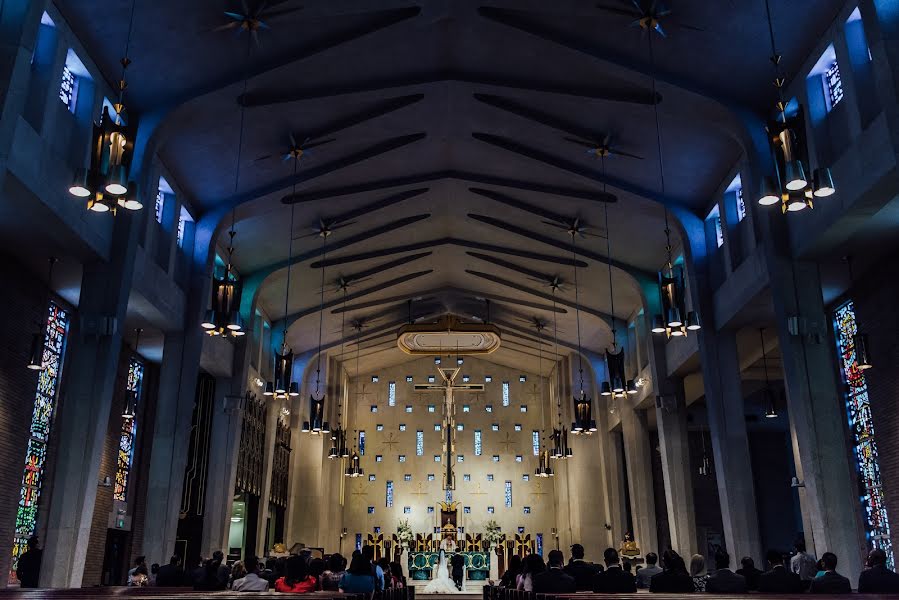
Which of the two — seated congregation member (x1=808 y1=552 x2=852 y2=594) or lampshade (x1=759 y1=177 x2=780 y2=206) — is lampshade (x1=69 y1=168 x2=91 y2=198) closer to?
lampshade (x1=759 y1=177 x2=780 y2=206)

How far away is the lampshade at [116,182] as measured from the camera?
746 cm

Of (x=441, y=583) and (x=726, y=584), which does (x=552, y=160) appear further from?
(x=441, y=583)

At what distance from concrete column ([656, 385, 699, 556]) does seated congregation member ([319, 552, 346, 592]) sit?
412 inches

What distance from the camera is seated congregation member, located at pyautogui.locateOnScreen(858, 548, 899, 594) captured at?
693cm

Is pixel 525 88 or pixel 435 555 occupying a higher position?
pixel 525 88

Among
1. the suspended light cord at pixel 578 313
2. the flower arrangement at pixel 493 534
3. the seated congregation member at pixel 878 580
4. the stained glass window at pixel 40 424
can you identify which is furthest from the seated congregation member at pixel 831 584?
the flower arrangement at pixel 493 534

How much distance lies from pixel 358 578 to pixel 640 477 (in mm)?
15311

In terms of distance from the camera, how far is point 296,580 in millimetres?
Result: 8227

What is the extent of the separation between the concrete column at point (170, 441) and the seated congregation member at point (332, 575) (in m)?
6.63

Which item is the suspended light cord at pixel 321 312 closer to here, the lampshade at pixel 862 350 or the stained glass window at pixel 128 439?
the stained glass window at pixel 128 439

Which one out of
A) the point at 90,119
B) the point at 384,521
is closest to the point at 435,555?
the point at 384,521

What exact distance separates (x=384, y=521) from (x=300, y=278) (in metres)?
12.4

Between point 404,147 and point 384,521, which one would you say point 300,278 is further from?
point 384,521

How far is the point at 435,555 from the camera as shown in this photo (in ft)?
83.5
